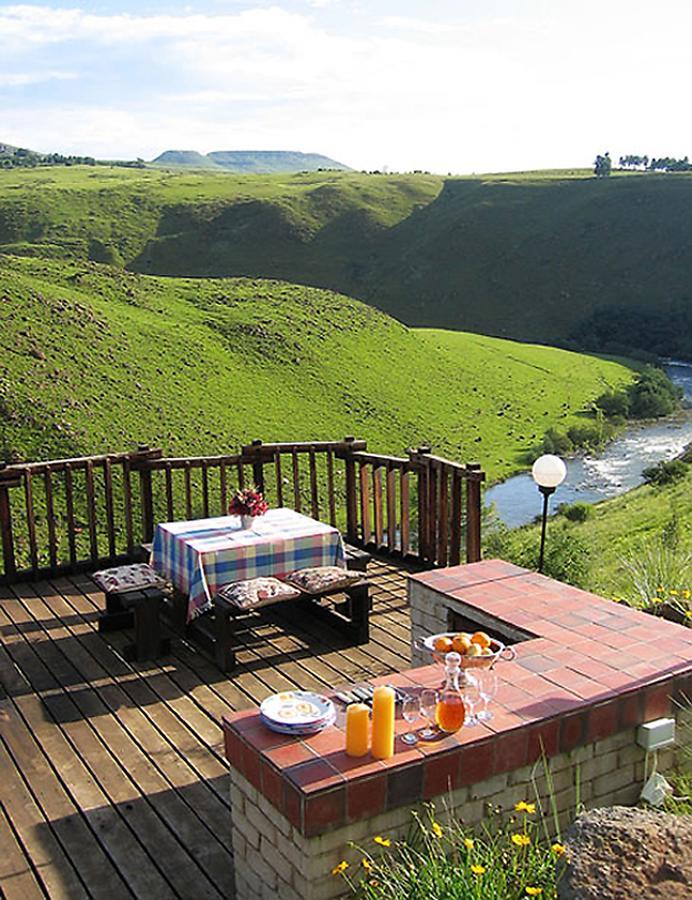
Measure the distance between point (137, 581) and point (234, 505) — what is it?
2.96 ft

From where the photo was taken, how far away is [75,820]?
445 centimetres

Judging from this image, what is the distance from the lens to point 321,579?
21.3 ft

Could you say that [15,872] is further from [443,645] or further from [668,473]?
[668,473]

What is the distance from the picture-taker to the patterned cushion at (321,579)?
21.0 ft

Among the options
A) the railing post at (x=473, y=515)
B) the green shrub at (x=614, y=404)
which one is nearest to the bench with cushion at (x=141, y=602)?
the railing post at (x=473, y=515)

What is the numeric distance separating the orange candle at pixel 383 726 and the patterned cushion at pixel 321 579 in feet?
9.59

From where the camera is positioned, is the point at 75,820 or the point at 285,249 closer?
the point at 75,820

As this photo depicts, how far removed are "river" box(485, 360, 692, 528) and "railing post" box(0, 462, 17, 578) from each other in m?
19.7

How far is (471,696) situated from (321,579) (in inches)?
112

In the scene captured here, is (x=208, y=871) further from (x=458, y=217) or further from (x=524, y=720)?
(x=458, y=217)

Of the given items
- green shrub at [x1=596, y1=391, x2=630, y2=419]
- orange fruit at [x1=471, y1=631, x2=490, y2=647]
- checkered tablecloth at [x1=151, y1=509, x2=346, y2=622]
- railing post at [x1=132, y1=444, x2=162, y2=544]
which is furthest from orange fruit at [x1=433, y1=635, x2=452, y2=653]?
green shrub at [x1=596, y1=391, x2=630, y2=419]

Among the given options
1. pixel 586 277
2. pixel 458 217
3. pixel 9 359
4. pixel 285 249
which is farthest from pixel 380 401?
pixel 458 217

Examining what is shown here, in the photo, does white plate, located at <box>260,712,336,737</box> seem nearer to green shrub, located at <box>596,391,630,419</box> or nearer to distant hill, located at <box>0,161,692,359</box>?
green shrub, located at <box>596,391,630,419</box>

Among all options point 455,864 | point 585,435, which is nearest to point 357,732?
point 455,864
